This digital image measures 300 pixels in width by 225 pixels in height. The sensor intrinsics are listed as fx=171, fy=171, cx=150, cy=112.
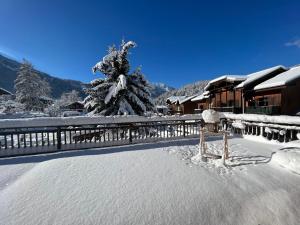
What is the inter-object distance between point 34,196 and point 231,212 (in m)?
3.81

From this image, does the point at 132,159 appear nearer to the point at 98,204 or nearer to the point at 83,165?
the point at 83,165

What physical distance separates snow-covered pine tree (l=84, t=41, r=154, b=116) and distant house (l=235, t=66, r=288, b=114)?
40.8 ft

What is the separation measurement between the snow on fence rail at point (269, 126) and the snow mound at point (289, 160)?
2.17 m

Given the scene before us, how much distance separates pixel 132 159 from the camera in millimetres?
5535

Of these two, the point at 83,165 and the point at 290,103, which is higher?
the point at 290,103

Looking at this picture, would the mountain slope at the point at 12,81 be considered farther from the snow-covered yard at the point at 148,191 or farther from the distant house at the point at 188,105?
the snow-covered yard at the point at 148,191

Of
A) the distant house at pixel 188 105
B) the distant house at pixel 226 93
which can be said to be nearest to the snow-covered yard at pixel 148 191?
the distant house at pixel 226 93

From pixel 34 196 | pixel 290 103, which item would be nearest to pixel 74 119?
pixel 34 196

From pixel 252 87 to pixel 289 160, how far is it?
56.8 feet

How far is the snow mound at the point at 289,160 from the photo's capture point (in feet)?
14.9

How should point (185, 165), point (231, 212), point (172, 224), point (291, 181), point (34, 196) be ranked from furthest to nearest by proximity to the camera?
point (185, 165)
point (291, 181)
point (34, 196)
point (231, 212)
point (172, 224)

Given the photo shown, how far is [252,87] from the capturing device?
1959 cm

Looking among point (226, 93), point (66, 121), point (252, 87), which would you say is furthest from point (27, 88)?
point (252, 87)

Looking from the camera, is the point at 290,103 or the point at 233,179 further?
the point at 290,103
